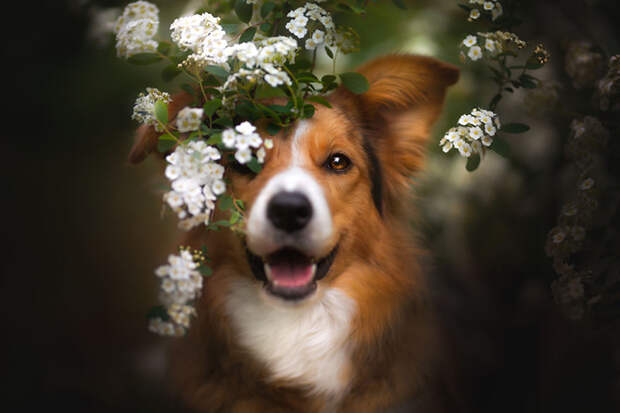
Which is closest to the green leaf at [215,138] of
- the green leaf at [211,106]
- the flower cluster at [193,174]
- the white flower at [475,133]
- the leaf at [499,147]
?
the flower cluster at [193,174]

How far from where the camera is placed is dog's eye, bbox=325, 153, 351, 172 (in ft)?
7.10

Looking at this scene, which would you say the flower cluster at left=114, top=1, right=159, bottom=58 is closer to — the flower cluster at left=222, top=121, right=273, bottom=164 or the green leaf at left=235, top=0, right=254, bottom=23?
the green leaf at left=235, top=0, right=254, bottom=23

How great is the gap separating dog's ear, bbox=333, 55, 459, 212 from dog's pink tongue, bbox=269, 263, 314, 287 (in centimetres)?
68

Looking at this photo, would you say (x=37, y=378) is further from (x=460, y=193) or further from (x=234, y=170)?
(x=460, y=193)

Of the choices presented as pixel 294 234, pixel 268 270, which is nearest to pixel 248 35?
pixel 294 234

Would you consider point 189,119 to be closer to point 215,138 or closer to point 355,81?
point 215,138

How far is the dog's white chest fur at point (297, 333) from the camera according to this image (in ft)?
7.12

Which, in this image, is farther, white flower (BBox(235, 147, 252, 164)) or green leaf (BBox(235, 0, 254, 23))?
green leaf (BBox(235, 0, 254, 23))

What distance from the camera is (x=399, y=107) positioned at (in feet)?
7.87

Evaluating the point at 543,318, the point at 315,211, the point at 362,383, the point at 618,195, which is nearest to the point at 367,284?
the point at 362,383

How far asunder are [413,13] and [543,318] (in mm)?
2431

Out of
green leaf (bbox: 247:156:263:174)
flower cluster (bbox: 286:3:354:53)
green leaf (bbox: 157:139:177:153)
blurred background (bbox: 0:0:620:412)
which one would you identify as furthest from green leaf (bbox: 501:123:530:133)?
green leaf (bbox: 157:139:177:153)

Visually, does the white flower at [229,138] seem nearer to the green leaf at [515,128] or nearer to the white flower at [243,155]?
the white flower at [243,155]

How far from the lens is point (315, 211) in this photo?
5.99ft
